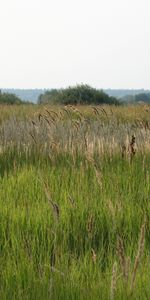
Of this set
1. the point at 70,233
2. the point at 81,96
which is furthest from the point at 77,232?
the point at 81,96

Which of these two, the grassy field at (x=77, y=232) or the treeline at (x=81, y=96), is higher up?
the grassy field at (x=77, y=232)

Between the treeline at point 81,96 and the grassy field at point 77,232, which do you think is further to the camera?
the treeline at point 81,96

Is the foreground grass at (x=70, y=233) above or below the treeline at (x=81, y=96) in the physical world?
above

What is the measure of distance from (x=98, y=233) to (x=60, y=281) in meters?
1.17

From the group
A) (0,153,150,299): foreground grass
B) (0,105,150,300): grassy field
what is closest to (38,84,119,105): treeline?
(0,105,150,300): grassy field

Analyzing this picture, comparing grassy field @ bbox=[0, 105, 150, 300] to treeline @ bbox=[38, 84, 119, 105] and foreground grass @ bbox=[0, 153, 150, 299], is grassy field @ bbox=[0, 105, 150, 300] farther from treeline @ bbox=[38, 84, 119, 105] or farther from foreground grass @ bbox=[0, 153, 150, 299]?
treeline @ bbox=[38, 84, 119, 105]

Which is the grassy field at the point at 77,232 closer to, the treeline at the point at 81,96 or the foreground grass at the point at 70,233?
the foreground grass at the point at 70,233

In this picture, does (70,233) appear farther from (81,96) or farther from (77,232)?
(81,96)

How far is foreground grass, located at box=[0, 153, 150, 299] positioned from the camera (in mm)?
2619

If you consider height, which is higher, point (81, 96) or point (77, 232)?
point (77, 232)

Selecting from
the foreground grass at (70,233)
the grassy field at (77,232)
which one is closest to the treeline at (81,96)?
the grassy field at (77,232)

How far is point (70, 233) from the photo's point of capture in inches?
150

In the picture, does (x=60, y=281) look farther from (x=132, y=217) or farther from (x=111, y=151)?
(x=111, y=151)

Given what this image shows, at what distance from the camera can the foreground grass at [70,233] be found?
2619 mm
